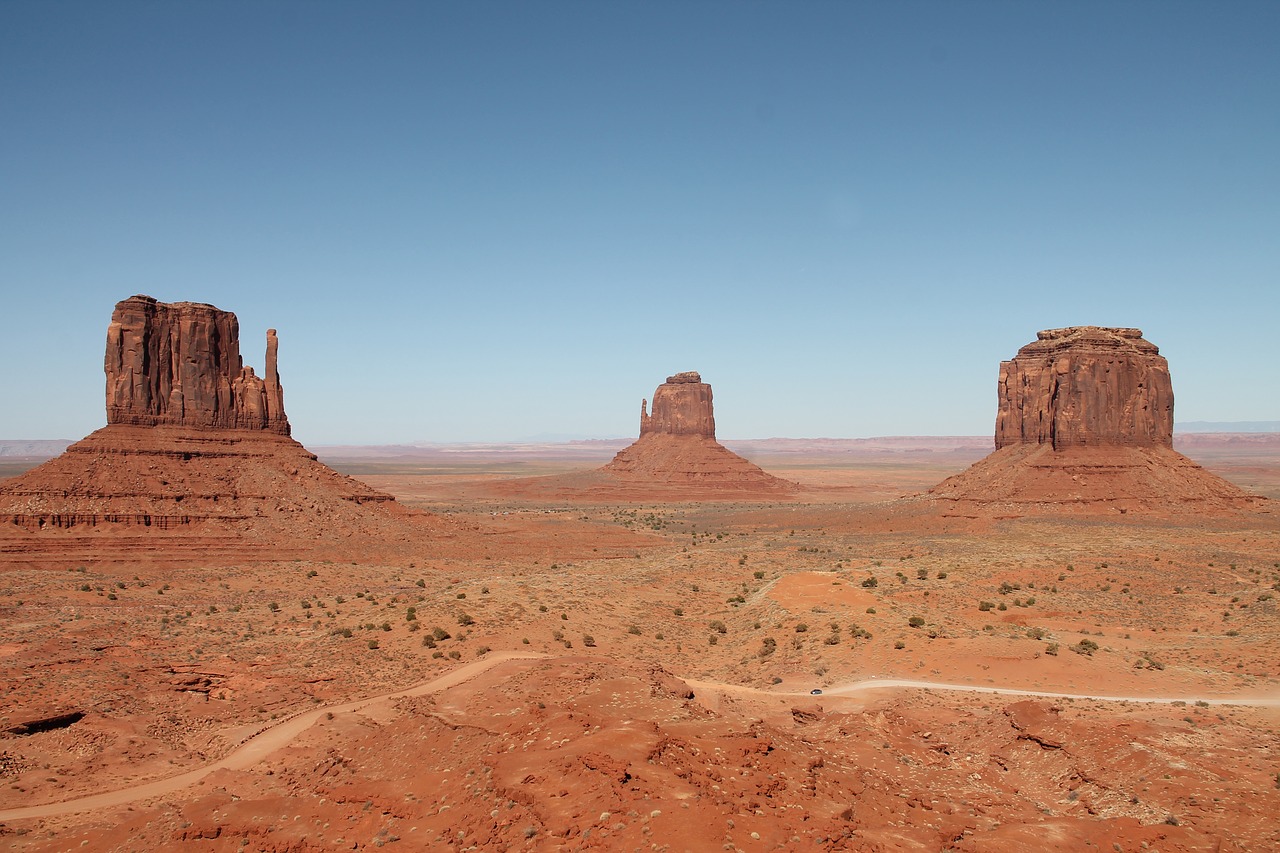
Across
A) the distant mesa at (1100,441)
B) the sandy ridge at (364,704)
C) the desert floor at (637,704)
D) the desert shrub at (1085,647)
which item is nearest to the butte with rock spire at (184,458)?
the desert floor at (637,704)

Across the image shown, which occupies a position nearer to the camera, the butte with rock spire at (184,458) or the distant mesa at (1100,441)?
the butte with rock spire at (184,458)

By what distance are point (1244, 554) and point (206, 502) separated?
56.2m

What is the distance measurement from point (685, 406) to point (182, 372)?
79.9 m

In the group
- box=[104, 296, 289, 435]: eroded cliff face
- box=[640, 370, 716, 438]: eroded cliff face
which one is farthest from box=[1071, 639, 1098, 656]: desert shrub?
box=[640, 370, 716, 438]: eroded cliff face

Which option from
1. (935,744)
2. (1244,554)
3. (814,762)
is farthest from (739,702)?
(1244,554)

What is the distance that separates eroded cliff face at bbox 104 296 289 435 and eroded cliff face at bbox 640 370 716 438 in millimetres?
74938

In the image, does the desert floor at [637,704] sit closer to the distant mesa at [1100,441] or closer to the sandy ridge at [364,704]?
the sandy ridge at [364,704]

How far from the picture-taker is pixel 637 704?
1672cm

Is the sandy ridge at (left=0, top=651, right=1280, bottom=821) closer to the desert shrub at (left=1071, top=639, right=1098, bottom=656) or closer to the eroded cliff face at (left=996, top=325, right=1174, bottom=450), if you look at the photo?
the desert shrub at (left=1071, top=639, right=1098, bottom=656)

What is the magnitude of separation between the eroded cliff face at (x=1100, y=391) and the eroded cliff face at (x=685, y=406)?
56525 millimetres

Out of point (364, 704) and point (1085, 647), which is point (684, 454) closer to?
point (1085, 647)

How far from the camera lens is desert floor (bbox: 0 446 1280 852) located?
474 inches

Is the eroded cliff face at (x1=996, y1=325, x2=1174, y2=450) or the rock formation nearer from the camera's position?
the eroded cliff face at (x1=996, y1=325, x2=1174, y2=450)

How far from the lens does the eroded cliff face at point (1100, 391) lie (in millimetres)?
63500
